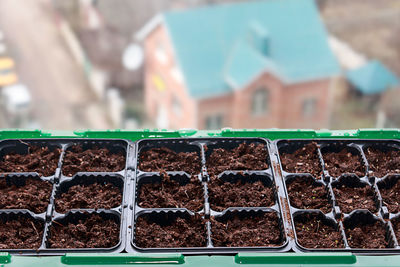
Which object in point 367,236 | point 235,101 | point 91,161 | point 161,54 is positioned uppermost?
point 161,54

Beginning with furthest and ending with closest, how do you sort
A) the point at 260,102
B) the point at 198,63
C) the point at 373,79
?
the point at 373,79 < the point at 260,102 < the point at 198,63

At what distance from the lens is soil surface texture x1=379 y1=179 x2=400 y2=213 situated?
165 centimetres

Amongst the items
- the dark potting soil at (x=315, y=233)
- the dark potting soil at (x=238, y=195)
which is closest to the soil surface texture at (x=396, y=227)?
the dark potting soil at (x=315, y=233)

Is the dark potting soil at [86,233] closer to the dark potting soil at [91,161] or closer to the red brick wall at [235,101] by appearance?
the dark potting soil at [91,161]

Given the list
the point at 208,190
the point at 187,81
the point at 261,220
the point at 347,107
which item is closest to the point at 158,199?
the point at 208,190

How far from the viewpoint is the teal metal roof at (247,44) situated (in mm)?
5086

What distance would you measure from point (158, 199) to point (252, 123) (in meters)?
4.01

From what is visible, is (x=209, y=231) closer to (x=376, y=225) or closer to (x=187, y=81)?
(x=376, y=225)

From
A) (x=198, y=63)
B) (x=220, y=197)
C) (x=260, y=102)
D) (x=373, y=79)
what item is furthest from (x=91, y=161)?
(x=373, y=79)

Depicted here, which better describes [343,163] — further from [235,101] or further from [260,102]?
[260,102]

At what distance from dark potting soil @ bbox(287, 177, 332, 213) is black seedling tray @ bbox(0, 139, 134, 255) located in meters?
0.55

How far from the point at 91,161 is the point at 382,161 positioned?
1034 millimetres

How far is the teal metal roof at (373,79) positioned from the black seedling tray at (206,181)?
15.0ft

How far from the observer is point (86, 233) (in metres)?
1.56
